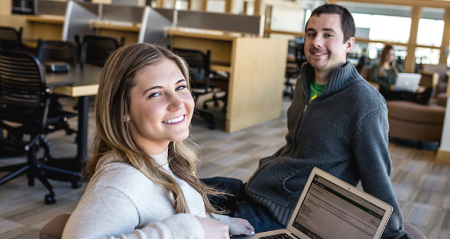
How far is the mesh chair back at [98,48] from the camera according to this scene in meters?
4.84

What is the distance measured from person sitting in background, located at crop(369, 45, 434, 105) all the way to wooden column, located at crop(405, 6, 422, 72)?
2207mm

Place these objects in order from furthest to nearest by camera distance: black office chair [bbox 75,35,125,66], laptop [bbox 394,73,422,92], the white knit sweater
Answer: laptop [bbox 394,73,422,92], black office chair [bbox 75,35,125,66], the white knit sweater

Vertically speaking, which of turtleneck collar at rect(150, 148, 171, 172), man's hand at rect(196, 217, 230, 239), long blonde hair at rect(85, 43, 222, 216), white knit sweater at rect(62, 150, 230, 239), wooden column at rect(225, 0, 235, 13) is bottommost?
man's hand at rect(196, 217, 230, 239)

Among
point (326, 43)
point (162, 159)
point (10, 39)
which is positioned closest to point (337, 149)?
point (326, 43)

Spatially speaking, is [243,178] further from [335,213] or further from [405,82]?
[405,82]

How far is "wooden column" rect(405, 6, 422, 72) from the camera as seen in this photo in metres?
7.33

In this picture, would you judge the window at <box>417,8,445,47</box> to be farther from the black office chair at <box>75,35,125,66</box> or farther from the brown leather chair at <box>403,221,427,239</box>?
the brown leather chair at <box>403,221,427,239</box>

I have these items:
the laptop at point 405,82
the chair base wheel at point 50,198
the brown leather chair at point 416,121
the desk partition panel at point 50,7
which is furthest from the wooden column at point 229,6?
the chair base wheel at point 50,198

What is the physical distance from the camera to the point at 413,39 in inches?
294

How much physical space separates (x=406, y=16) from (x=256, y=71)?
158 inches

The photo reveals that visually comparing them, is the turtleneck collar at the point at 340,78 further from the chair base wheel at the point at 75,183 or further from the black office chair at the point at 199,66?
the black office chair at the point at 199,66

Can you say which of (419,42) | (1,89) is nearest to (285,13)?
(419,42)

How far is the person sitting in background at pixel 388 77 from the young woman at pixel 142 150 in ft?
→ 15.3

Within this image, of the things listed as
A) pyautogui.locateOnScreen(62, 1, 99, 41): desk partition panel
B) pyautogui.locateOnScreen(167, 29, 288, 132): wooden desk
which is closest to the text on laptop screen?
pyautogui.locateOnScreen(167, 29, 288, 132): wooden desk
